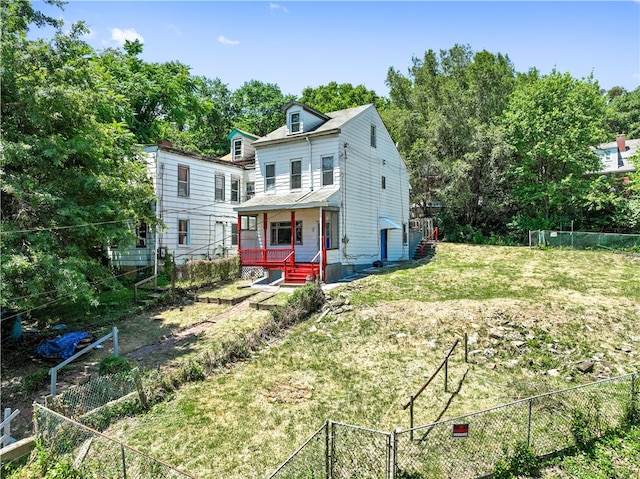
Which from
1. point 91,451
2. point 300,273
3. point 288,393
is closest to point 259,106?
point 300,273

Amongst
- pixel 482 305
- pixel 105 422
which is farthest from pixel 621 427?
pixel 105 422

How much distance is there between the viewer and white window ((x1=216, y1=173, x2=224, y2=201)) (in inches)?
955

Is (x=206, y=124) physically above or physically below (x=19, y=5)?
above

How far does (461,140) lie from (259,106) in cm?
2506

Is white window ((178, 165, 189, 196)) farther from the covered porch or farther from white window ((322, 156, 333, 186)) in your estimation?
white window ((322, 156, 333, 186))

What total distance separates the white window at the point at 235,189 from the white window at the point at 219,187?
0.85 m

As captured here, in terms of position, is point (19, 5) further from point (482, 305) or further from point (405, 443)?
point (482, 305)

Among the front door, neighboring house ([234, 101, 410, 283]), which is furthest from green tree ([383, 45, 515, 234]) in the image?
neighboring house ([234, 101, 410, 283])

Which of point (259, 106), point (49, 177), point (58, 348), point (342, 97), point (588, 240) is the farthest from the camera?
point (342, 97)

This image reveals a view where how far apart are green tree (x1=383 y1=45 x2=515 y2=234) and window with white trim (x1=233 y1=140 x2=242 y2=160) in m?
13.9

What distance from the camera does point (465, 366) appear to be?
32.3 ft

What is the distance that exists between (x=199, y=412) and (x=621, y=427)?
868 centimetres

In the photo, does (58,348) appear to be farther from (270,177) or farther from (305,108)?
(305,108)

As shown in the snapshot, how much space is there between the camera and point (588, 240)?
23172mm
